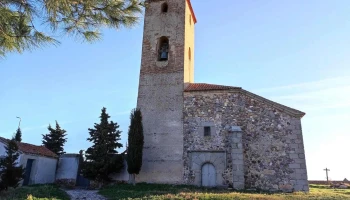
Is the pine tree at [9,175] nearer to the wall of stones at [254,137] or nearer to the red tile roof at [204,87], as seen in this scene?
the wall of stones at [254,137]

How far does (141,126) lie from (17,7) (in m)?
10.4

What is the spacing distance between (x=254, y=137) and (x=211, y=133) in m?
2.30

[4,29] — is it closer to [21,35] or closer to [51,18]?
[21,35]

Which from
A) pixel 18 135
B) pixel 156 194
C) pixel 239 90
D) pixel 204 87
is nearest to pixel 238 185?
pixel 156 194

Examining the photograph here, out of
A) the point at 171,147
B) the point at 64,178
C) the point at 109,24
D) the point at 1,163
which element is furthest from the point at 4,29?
the point at 64,178

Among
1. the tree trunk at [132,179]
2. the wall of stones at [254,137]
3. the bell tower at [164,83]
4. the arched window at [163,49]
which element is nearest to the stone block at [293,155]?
the wall of stones at [254,137]

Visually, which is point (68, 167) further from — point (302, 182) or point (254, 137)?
point (302, 182)

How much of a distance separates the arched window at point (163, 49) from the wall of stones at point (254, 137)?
9.88ft

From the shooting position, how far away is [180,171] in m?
14.9

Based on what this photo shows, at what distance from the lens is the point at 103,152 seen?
53.5 ft

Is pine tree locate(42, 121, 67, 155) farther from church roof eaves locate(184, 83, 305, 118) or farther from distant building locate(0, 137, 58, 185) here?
church roof eaves locate(184, 83, 305, 118)

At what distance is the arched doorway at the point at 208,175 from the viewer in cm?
1452

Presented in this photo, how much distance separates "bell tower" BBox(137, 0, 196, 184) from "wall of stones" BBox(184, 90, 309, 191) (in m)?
0.66

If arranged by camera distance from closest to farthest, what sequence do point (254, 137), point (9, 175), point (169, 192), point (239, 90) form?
point (169, 192), point (9, 175), point (254, 137), point (239, 90)
